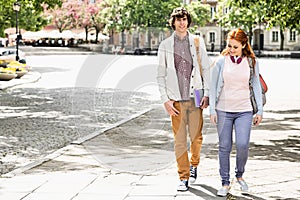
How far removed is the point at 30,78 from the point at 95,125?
17169mm

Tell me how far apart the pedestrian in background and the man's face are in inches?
19.4

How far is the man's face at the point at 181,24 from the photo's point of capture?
6938 mm

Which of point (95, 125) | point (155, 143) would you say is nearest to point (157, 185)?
point (155, 143)

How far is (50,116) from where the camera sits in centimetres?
1561

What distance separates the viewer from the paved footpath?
7133 mm

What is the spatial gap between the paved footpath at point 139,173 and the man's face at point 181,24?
5.93ft

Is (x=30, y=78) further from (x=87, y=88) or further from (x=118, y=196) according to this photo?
(x=118, y=196)

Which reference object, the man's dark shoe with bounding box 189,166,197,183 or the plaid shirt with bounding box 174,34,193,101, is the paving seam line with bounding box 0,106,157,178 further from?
the plaid shirt with bounding box 174,34,193,101

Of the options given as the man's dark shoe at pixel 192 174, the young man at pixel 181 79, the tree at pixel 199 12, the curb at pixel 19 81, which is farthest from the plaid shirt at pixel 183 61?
the tree at pixel 199 12

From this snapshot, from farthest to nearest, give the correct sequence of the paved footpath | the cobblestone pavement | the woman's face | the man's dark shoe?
the cobblestone pavement
the man's dark shoe
the paved footpath
the woman's face

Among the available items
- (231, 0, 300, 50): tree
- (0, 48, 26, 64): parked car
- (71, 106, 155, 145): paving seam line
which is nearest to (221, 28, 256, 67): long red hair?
(71, 106, 155, 145): paving seam line

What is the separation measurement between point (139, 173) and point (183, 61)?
1.92 m

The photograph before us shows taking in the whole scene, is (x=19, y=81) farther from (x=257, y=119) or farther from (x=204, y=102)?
(x=257, y=119)

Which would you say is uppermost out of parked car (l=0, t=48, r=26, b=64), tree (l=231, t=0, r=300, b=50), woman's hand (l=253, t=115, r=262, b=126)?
tree (l=231, t=0, r=300, b=50)
